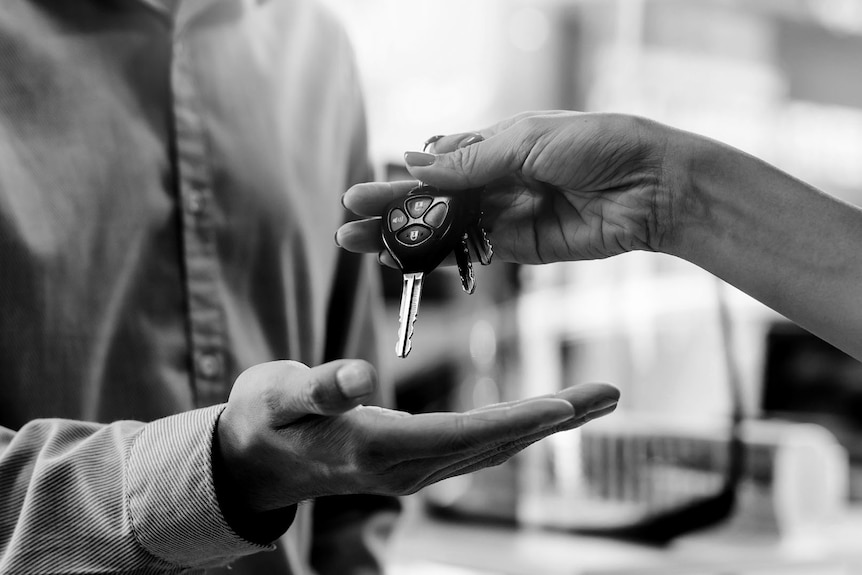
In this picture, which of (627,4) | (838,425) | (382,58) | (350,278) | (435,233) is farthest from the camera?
(627,4)

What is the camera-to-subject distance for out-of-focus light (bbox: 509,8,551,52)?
184 inches

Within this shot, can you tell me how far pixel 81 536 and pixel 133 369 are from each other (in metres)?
0.24

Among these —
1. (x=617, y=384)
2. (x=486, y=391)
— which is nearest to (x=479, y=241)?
(x=486, y=391)

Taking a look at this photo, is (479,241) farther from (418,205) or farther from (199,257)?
(199,257)

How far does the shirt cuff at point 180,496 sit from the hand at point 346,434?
14mm

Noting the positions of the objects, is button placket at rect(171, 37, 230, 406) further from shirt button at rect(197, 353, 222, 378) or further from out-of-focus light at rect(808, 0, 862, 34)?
out-of-focus light at rect(808, 0, 862, 34)

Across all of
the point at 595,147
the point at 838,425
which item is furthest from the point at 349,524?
the point at 838,425

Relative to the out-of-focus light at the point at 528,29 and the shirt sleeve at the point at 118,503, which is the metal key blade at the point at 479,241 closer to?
the shirt sleeve at the point at 118,503

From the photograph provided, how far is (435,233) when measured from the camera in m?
0.73

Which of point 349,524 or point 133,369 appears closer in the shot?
point 133,369

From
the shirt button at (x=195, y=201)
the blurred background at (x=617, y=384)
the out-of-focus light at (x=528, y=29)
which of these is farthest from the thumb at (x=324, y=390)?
the out-of-focus light at (x=528, y=29)

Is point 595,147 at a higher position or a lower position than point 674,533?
higher

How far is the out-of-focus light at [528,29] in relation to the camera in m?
4.66

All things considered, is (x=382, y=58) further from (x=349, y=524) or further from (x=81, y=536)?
(x=81, y=536)
